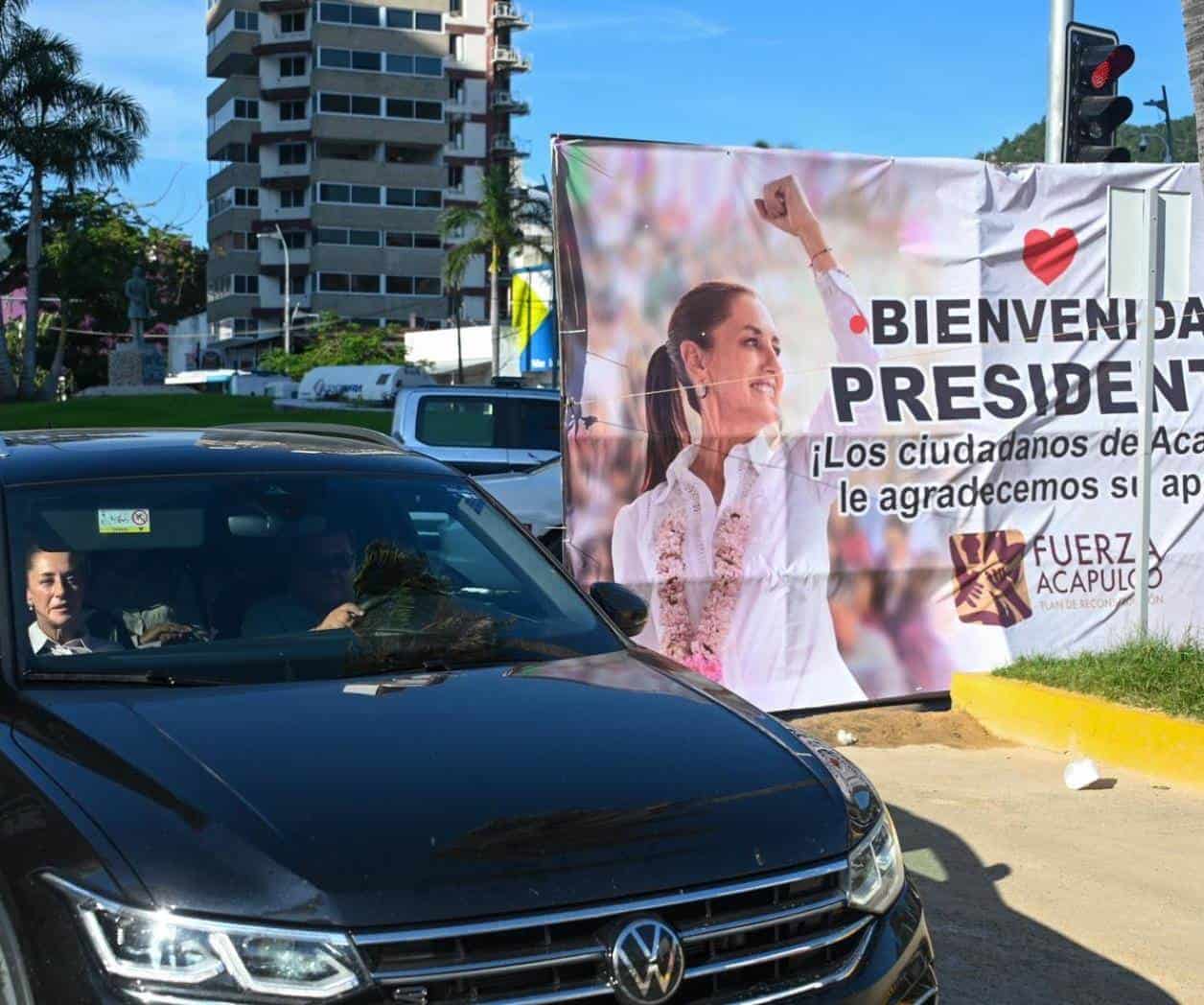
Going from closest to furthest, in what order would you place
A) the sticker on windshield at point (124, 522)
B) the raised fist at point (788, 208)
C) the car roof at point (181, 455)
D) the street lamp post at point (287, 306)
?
the sticker on windshield at point (124, 522) → the car roof at point (181, 455) → the raised fist at point (788, 208) → the street lamp post at point (287, 306)

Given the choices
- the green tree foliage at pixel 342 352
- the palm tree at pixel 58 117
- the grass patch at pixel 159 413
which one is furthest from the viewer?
the green tree foliage at pixel 342 352

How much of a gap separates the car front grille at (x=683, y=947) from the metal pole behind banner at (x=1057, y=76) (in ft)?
27.5

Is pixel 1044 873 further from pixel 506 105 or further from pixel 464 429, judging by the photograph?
pixel 506 105

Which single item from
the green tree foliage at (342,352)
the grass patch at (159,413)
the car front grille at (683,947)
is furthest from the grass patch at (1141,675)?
the green tree foliage at (342,352)

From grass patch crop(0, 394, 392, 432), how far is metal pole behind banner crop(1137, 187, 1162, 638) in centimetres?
2689

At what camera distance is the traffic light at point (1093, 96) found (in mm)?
10375

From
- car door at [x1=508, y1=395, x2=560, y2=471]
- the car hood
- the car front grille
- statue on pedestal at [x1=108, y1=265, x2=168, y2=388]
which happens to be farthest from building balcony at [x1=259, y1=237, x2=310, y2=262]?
the car front grille

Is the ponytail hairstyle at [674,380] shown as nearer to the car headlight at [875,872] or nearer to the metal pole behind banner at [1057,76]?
the metal pole behind banner at [1057,76]

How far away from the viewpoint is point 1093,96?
34.2ft

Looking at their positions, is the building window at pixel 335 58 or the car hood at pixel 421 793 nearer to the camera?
the car hood at pixel 421 793

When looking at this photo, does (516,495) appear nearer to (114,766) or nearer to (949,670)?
(949,670)

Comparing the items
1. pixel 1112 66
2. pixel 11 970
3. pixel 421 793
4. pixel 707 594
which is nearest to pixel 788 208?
pixel 707 594

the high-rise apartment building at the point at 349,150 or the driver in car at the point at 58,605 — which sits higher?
the high-rise apartment building at the point at 349,150

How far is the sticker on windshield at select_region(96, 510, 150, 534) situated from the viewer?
4.28 m
